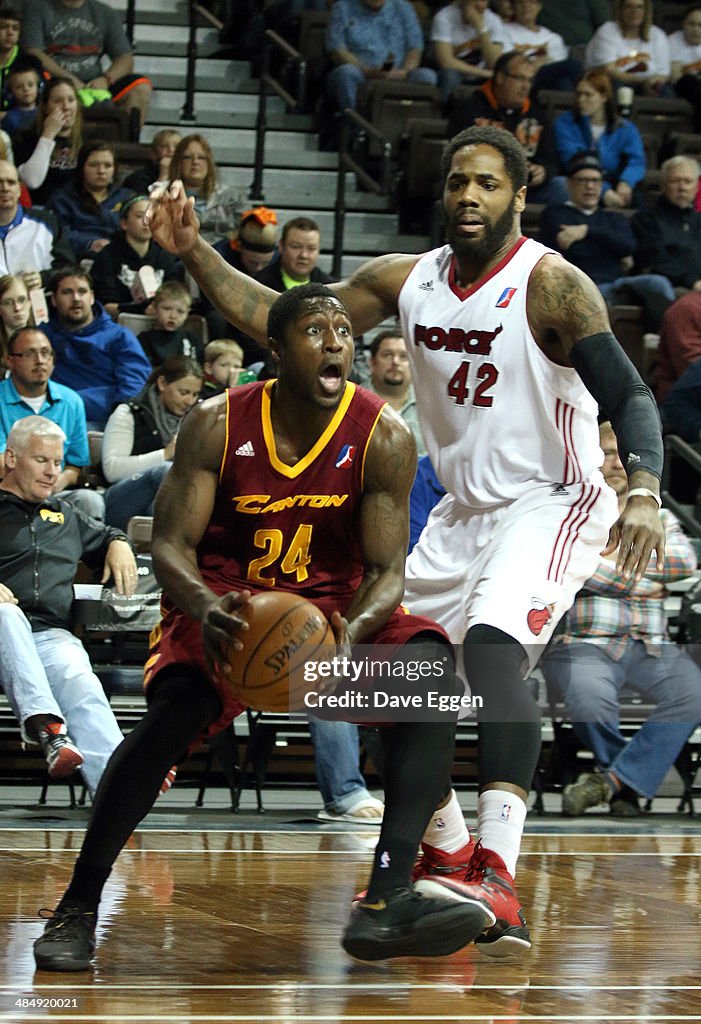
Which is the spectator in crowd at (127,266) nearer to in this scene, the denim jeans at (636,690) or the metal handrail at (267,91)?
the metal handrail at (267,91)

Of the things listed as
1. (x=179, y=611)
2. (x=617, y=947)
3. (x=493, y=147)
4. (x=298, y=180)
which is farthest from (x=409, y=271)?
(x=298, y=180)

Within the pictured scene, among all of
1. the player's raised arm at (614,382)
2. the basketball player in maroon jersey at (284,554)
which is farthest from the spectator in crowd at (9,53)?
the basketball player in maroon jersey at (284,554)

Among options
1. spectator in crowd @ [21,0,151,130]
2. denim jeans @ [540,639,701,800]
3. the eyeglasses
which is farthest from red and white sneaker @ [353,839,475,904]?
spectator in crowd @ [21,0,151,130]

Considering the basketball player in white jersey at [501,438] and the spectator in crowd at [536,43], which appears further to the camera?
the spectator in crowd at [536,43]

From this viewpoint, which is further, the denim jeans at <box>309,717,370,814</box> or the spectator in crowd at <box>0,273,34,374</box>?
the spectator in crowd at <box>0,273,34,374</box>

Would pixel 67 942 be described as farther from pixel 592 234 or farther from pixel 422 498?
pixel 592 234

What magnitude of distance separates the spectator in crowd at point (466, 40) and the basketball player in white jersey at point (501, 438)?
8.06 meters

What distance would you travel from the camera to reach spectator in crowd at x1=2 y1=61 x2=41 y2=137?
10.1m

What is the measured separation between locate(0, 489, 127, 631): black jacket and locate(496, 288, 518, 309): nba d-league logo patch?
2682 millimetres

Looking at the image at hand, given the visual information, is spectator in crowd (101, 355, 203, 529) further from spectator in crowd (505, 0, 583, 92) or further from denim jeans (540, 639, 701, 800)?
spectator in crowd (505, 0, 583, 92)

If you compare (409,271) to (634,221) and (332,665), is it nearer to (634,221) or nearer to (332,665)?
(332,665)

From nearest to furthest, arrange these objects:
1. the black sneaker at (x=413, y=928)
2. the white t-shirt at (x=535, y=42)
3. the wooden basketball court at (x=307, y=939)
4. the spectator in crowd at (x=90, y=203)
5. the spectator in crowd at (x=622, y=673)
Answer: the wooden basketball court at (x=307, y=939) < the black sneaker at (x=413, y=928) < the spectator in crowd at (x=622, y=673) < the spectator in crowd at (x=90, y=203) < the white t-shirt at (x=535, y=42)

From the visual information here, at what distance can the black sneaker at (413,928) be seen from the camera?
3363mm

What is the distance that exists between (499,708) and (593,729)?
321cm
